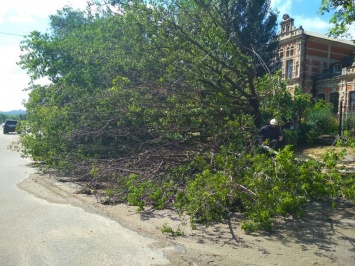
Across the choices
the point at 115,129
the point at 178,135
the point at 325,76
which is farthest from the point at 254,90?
the point at 325,76

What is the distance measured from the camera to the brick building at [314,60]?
29.6 m

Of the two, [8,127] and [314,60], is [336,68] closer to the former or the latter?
[314,60]

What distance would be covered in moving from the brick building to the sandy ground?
24.7 meters

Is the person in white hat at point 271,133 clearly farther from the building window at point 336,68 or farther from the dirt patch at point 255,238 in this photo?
the building window at point 336,68

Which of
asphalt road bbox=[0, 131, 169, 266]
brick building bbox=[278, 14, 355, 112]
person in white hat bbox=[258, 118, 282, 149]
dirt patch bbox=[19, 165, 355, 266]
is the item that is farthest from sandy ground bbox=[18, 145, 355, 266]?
brick building bbox=[278, 14, 355, 112]

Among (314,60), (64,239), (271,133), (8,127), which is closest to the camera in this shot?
(64,239)

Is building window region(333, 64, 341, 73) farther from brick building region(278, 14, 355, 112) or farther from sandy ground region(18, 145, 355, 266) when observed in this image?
sandy ground region(18, 145, 355, 266)

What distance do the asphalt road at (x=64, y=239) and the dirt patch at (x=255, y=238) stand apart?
301 millimetres

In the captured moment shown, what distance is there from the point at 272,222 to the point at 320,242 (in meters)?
0.74

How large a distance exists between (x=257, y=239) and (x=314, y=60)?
29.4 m

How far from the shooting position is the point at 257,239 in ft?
16.8

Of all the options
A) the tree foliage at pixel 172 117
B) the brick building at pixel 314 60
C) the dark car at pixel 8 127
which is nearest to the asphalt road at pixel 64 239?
the tree foliage at pixel 172 117

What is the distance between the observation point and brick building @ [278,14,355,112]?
97.2 feet

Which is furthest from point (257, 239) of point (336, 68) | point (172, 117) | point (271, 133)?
point (336, 68)
